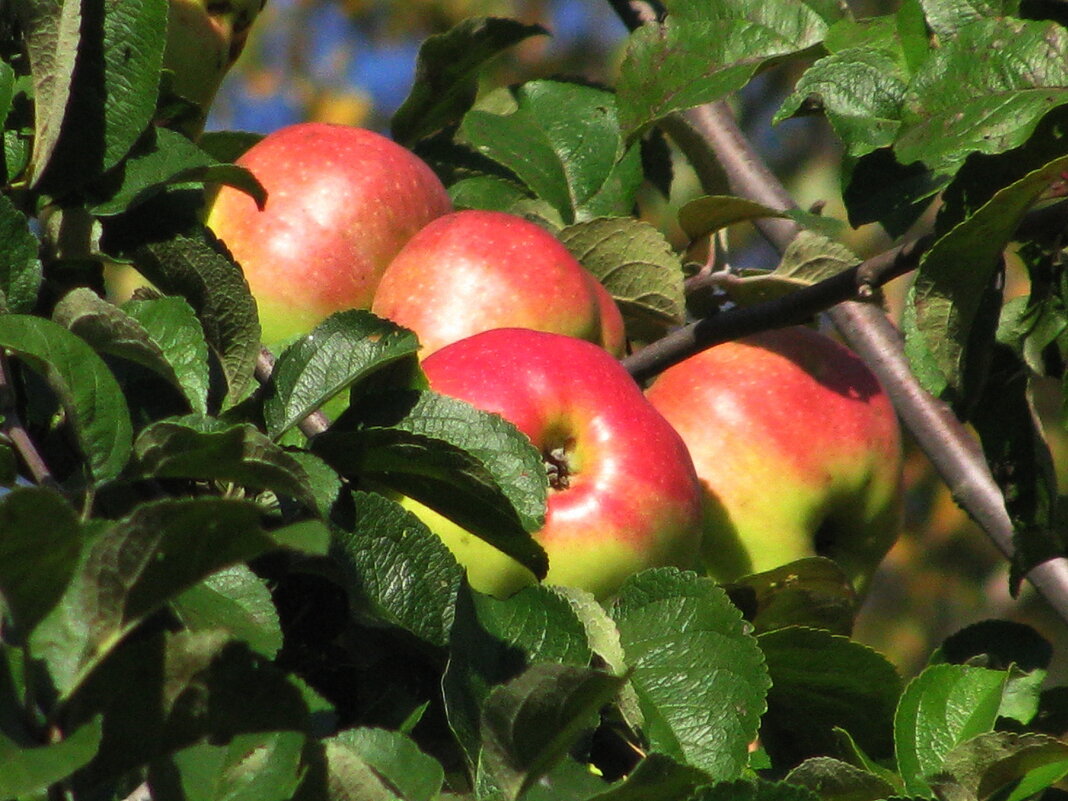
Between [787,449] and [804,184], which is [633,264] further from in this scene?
[804,184]

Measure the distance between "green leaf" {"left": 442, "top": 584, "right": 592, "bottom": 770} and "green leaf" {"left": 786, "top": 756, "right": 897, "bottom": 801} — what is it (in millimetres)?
109

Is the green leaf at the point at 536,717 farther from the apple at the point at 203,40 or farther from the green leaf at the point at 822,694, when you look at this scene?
the apple at the point at 203,40

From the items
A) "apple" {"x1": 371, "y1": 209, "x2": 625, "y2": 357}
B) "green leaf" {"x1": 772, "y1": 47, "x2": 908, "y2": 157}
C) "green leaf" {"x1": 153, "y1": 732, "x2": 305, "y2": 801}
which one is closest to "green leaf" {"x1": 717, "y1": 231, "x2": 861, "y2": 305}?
"apple" {"x1": 371, "y1": 209, "x2": 625, "y2": 357}

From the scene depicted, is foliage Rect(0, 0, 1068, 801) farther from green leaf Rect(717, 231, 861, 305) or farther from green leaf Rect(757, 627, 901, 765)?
green leaf Rect(717, 231, 861, 305)

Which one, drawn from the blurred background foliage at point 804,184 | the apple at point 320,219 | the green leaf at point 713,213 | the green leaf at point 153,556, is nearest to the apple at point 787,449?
the green leaf at point 713,213

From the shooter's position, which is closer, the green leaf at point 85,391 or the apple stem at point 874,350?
the green leaf at point 85,391

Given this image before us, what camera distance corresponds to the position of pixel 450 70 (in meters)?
1.20

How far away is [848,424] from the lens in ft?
3.65

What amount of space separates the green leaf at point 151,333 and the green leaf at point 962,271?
37cm

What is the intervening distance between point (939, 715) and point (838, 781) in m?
0.13

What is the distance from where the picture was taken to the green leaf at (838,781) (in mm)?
618

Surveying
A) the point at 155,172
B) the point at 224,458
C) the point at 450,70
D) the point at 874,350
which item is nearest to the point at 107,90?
the point at 155,172

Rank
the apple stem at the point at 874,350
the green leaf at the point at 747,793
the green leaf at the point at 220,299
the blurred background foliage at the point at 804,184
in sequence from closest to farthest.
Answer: the green leaf at the point at 747,793 → the green leaf at the point at 220,299 → the apple stem at the point at 874,350 → the blurred background foliage at the point at 804,184

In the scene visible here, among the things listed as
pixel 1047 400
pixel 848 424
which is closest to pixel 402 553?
pixel 848 424
